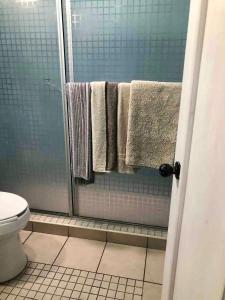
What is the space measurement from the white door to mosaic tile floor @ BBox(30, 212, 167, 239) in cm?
101

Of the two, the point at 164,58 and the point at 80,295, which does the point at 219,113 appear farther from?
the point at 80,295

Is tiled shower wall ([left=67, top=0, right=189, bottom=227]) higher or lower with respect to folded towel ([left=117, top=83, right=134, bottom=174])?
higher

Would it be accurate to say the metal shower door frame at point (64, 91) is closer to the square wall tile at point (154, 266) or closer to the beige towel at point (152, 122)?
the beige towel at point (152, 122)

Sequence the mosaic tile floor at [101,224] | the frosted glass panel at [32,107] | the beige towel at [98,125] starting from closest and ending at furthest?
the beige towel at [98,125] → the frosted glass panel at [32,107] → the mosaic tile floor at [101,224]

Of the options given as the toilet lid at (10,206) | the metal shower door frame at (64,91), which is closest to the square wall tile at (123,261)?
the metal shower door frame at (64,91)

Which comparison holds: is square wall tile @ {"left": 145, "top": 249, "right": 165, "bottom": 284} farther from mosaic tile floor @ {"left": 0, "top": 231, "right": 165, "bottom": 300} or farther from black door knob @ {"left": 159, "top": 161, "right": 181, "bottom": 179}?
black door knob @ {"left": 159, "top": 161, "right": 181, "bottom": 179}

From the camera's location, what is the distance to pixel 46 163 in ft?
6.27

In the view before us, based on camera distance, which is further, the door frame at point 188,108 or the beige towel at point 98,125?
the beige towel at point 98,125

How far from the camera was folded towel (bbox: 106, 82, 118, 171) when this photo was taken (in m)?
1.45

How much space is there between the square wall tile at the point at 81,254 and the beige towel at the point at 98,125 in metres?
0.65

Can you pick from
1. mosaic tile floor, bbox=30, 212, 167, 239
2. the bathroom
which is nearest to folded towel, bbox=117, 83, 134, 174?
the bathroom

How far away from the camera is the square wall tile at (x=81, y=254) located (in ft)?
5.43

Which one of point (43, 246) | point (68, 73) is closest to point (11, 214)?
point (43, 246)

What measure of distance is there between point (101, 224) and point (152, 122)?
0.98 m
